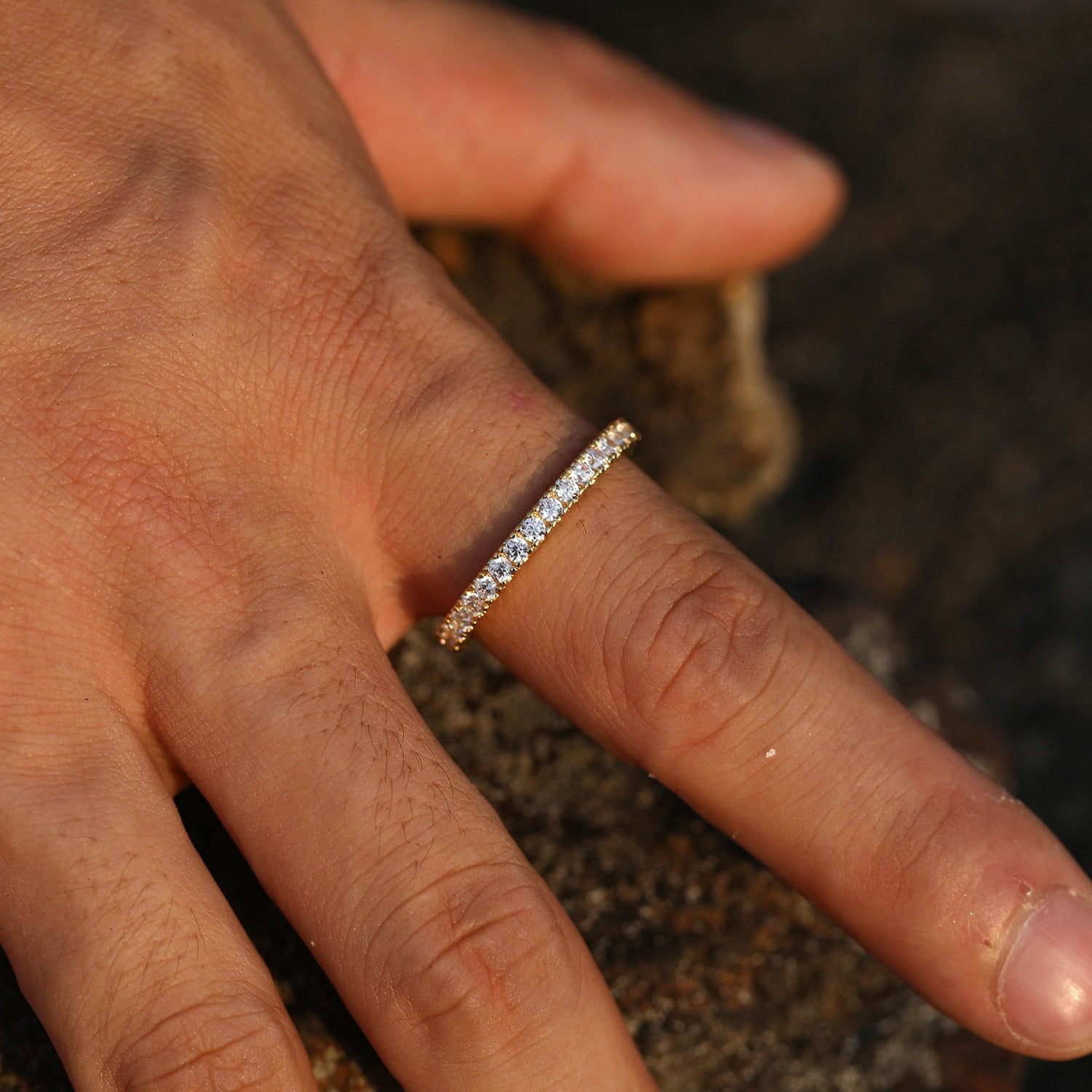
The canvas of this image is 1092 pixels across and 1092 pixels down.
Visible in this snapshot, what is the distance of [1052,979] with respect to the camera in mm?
1103

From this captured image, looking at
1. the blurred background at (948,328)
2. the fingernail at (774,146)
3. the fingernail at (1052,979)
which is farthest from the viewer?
the blurred background at (948,328)

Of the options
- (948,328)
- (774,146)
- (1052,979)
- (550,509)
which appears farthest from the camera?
(948,328)

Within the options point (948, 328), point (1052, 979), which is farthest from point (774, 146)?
point (1052, 979)

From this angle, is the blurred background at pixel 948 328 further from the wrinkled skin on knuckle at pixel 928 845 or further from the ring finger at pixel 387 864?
the ring finger at pixel 387 864

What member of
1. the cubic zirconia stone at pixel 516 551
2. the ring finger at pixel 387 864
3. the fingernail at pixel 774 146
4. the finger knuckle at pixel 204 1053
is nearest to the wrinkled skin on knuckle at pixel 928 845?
the ring finger at pixel 387 864

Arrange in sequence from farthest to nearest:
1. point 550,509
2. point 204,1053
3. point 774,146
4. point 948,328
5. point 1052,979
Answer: point 948,328 → point 774,146 → point 550,509 → point 1052,979 → point 204,1053

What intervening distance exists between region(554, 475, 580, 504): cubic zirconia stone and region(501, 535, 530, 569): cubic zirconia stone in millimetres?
68

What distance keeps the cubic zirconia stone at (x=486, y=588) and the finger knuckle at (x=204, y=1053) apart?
1.51 ft

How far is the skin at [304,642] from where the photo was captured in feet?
3.43

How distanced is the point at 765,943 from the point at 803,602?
47 cm

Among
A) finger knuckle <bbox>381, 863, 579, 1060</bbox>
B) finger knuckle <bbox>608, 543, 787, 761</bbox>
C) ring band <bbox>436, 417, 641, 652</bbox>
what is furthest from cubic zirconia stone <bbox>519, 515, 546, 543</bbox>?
finger knuckle <bbox>381, 863, 579, 1060</bbox>

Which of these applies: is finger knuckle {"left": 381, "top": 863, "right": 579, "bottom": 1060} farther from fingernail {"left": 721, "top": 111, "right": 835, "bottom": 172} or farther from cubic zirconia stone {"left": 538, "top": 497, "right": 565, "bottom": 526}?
fingernail {"left": 721, "top": 111, "right": 835, "bottom": 172}

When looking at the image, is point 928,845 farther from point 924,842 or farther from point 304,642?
point 304,642

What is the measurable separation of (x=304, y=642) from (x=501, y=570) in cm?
22
